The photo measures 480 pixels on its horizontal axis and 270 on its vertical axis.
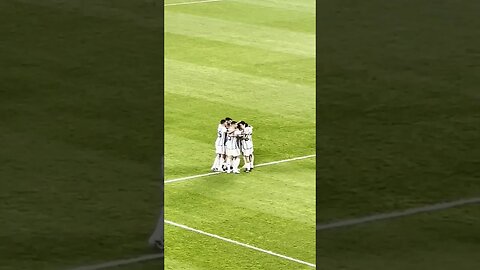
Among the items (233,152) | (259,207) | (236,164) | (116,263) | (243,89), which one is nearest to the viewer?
(116,263)

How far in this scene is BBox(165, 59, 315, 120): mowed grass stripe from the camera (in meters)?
15.5

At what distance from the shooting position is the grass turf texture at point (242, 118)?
9.93 metres

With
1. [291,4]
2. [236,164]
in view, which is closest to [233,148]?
[236,164]

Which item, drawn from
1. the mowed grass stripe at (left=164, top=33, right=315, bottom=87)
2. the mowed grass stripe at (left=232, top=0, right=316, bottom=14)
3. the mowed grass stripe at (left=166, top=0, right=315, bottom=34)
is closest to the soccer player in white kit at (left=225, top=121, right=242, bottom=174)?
the mowed grass stripe at (left=164, top=33, right=315, bottom=87)

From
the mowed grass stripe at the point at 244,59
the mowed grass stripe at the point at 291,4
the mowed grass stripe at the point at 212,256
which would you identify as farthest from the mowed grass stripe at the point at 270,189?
the mowed grass stripe at the point at 291,4

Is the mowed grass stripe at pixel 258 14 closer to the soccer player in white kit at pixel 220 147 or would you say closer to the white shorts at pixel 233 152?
the soccer player in white kit at pixel 220 147

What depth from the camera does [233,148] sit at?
39.4ft

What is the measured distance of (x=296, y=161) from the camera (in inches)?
505
